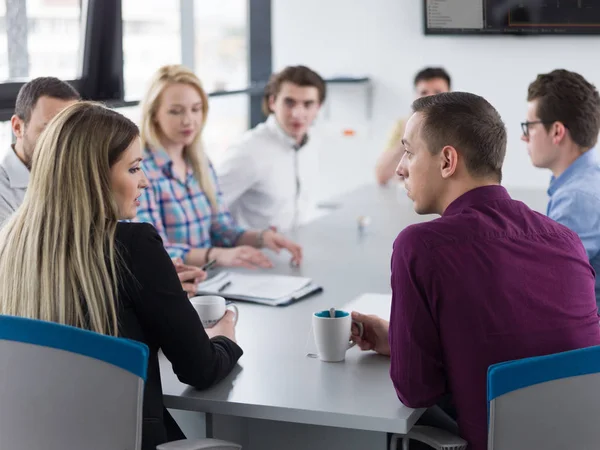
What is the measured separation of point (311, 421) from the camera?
162 centimetres

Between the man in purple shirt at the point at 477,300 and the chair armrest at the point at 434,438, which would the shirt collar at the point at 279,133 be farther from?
the chair armrest at the point at 434,438

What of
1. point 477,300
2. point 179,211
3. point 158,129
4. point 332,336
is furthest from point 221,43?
point 477,300

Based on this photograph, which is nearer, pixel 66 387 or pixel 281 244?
pixel 66 387

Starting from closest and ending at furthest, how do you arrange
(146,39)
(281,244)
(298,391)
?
1. (298,391)
2. (281,244)
3. (146,39)

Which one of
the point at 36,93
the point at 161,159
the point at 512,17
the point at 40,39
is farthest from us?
the point at 512,17

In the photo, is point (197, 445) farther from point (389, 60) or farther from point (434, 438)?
point (389, 60)

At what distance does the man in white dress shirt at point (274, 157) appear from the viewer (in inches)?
148

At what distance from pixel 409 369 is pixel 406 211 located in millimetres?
2085

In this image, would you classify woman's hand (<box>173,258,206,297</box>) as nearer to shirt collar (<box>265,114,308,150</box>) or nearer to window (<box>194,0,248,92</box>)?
shirt collar (<box>265,114,308,150</box>)

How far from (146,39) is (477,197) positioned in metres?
3.15

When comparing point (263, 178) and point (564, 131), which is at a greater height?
point (564, 131)

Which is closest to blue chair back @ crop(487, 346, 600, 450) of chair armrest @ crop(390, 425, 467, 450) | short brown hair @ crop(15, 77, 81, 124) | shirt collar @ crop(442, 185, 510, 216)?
chair armrest @ crop(390, 425, 467, 450)

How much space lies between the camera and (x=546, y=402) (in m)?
1.49

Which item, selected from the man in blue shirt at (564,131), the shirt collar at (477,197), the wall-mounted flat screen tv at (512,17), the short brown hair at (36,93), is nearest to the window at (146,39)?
the short brown hair at (36,93)
